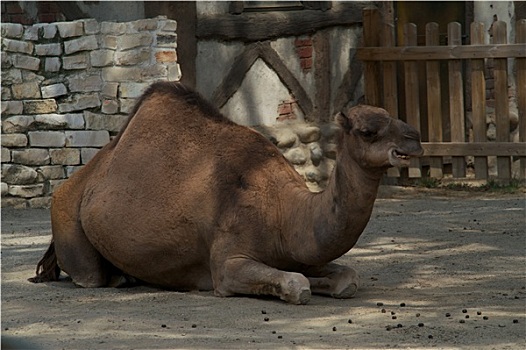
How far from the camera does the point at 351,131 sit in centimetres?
646

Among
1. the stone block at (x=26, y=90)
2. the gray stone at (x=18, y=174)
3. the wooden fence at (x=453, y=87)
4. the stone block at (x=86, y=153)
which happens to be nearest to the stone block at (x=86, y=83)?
the stone block at (x=26, y=90)

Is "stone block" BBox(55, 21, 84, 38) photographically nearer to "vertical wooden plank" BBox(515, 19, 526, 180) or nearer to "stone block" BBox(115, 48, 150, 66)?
"stone block" BBox(115, 48, 150, 66)

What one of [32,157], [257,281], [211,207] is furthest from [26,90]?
[257,281]

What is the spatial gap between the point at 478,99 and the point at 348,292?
6.37 meters

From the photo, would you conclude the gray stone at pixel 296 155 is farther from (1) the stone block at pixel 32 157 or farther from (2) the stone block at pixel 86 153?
(1) the stone block at pixel 32 157

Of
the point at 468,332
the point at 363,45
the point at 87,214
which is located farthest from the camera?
the point at 363,45

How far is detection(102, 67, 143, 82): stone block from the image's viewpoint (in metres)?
11.7

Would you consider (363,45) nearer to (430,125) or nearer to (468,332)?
(430,125)

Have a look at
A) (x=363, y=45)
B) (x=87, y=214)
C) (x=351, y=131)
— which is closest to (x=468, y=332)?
(x=351, y=131)

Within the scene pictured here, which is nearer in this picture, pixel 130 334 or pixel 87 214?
pixel 130 334

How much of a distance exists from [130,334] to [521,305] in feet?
7.56

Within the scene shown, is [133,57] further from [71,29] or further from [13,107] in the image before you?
[13,107]

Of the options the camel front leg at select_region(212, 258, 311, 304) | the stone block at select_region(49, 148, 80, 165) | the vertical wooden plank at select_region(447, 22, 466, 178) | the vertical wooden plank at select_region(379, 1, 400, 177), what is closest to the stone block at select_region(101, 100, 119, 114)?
the stone block at select_region(49, 148, 80, 165)

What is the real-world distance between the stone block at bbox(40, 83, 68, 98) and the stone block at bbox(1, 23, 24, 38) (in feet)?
1.99
